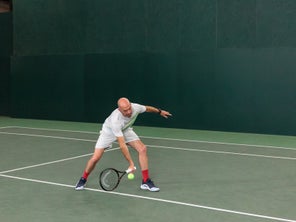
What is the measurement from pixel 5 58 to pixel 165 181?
12524 millimetres

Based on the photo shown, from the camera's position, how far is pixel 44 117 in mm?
15344

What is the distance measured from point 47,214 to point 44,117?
10.9 metres

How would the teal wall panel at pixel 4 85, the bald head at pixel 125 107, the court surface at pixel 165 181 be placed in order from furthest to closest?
the teal wall panel at pixel 4 85 → the bald head at pixel 125 107 → the court surface at pixel 165 181

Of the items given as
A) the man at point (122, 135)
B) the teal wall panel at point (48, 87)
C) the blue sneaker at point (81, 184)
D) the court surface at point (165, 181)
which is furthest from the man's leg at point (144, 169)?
the teal wall panel at point (48, 87)

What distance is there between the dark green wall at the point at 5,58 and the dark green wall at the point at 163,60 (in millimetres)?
994

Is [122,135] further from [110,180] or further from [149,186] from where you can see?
[149,186]

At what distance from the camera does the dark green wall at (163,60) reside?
448 inches

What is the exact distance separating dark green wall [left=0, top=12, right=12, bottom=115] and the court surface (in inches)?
259

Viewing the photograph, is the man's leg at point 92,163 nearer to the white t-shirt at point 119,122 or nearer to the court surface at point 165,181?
the court surface at point 165,181

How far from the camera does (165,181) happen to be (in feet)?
20.6

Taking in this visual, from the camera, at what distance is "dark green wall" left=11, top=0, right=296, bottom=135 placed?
11375 millimetres

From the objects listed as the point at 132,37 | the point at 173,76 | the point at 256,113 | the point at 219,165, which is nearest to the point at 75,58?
the point at 132,37

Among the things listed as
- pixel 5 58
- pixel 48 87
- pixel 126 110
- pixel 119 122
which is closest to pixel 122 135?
pixel 119 122

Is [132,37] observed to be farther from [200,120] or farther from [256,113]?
[256,113]
